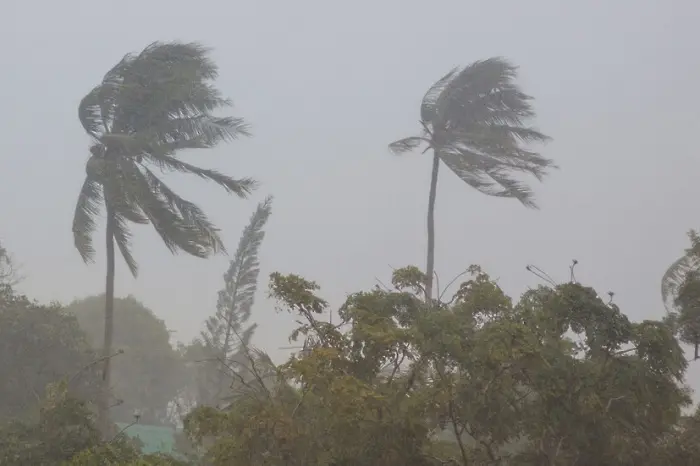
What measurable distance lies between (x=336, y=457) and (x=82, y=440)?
346 centimetres

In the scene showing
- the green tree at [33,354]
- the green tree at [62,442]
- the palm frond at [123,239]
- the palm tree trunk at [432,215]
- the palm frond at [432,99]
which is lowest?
the green tree at [62,442]

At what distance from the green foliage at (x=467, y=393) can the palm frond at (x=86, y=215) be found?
26.0 feet

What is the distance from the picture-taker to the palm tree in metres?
13.8

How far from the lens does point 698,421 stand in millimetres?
8195

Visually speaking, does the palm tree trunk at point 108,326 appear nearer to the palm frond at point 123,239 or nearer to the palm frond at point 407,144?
the palm frond at point 123,239

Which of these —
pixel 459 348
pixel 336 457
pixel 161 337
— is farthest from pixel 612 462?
pixel 161 337

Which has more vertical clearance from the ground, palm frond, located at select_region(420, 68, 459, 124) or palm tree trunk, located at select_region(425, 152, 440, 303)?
palm frond, located at select_region(420, 68, 459, 124)

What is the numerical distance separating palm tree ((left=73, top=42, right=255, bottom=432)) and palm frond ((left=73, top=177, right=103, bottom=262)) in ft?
0.06

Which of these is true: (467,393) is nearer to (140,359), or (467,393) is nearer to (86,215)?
(86,215)

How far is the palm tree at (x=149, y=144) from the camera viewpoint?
13.8 metres

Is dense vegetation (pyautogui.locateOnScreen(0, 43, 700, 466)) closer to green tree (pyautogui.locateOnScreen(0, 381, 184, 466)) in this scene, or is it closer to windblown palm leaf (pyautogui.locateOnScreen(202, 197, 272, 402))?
green tree (pyautogui.locateOnScreen(0, 381, 184, 466))

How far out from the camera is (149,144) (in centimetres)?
1451

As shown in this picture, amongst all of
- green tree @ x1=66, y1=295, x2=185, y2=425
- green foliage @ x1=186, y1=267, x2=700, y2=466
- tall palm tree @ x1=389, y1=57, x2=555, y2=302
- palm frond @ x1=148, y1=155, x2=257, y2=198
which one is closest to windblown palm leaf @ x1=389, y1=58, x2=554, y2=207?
tall palm tree @ x1=389, y1=57, x2=555, y2=302

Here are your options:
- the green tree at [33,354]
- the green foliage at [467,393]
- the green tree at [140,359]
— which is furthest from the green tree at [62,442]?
the green tree at [140,359]
